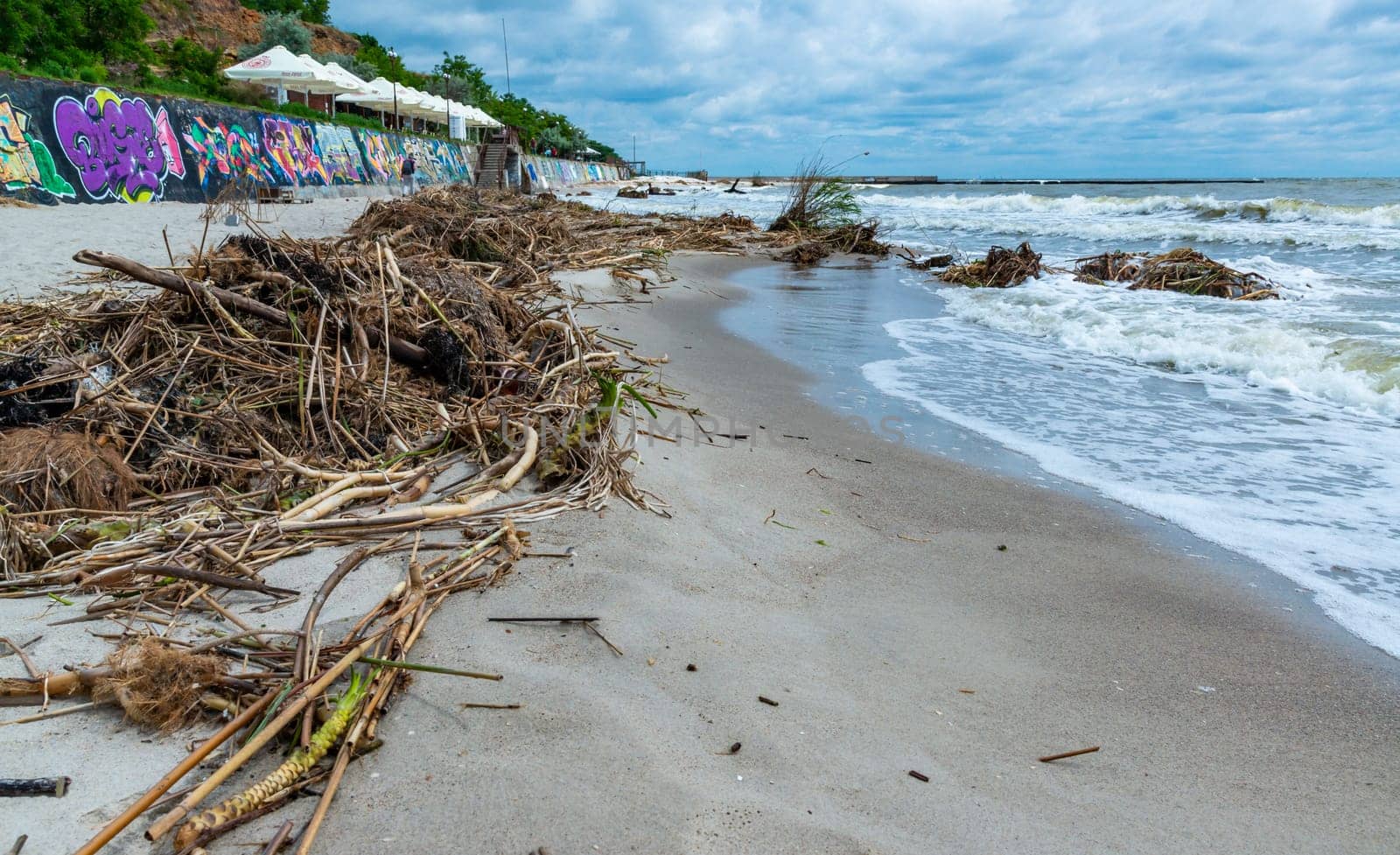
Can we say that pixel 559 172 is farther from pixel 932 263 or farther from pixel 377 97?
pixel 932 263

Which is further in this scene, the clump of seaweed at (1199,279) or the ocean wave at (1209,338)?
the clump of seaweed at (1199,279)

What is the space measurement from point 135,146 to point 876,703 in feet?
58.7

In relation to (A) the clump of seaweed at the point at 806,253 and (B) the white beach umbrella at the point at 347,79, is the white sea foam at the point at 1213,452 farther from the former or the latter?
(B) the white beach umbrella at the point at 347,79

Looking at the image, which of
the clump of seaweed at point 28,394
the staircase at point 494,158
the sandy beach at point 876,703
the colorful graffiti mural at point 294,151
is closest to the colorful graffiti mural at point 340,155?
the colorful graffiti mural at point 294,151

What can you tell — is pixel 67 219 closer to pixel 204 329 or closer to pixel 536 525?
pixel 204 329

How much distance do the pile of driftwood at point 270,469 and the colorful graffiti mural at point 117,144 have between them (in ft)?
42.5

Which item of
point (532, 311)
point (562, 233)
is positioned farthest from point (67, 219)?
point (532, 311)

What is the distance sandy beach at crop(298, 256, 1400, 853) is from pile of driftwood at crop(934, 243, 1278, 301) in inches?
354

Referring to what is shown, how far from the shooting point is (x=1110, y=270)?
1190 cm

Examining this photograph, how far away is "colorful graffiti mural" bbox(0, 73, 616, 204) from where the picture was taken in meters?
12.5

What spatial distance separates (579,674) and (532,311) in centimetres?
312

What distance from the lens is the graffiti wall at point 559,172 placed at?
39.8 meters

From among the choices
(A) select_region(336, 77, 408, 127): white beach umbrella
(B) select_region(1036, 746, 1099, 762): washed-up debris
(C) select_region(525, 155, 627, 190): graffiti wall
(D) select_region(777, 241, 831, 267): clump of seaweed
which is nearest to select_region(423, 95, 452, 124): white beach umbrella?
(A) select_region(336, 77, 408, 127): white beach umbrella

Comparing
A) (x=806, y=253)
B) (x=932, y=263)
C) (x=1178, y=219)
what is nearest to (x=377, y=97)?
(x=806, y=253)
